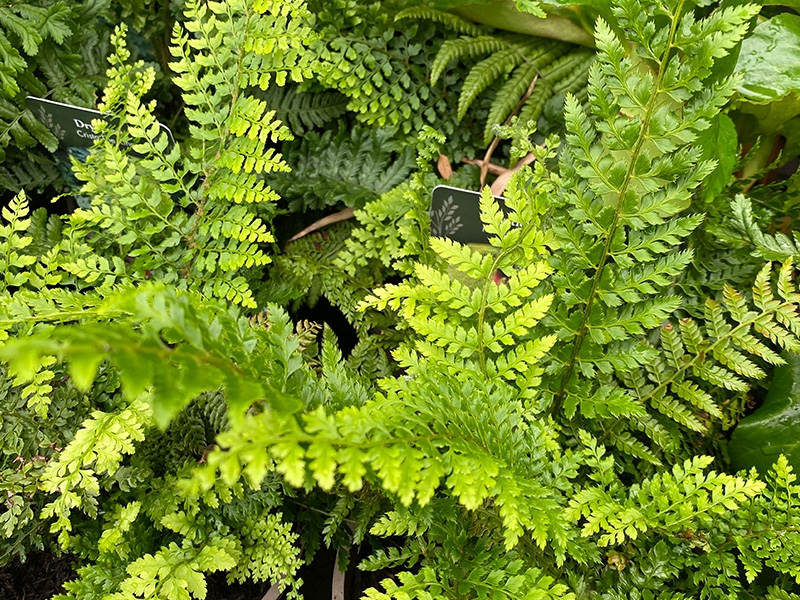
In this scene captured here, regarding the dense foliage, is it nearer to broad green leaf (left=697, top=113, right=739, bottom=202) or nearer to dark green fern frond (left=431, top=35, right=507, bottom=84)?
broad green leaf (left=697, top=113, right=739, bottom=202)

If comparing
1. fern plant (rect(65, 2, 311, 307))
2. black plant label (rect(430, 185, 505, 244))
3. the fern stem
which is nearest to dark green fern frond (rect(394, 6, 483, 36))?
fern plant (rect(65, 2, 311, 307))

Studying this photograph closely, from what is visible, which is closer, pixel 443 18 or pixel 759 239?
pixel 759 239

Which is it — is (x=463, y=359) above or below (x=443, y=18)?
below

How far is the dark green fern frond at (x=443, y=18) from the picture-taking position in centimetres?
145

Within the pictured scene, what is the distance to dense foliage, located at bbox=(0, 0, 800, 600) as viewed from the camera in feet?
2.61

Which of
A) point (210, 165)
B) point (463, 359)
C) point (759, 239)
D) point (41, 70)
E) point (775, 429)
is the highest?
point (41, 70)

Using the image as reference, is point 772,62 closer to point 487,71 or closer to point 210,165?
point 487,71

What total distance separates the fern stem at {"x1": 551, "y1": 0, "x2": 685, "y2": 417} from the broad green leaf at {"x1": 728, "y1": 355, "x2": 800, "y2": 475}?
342 mm

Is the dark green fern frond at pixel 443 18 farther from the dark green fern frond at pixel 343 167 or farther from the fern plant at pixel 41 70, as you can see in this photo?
the fern plant at pixel 41 70

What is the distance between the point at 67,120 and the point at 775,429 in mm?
1518

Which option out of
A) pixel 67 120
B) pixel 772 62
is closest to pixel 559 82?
pixel 772 62

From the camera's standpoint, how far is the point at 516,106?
151 centimetres

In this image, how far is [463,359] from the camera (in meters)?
0.96

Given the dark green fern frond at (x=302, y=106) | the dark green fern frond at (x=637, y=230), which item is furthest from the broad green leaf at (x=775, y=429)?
the dark green fern frond at (x=302, y=106)
